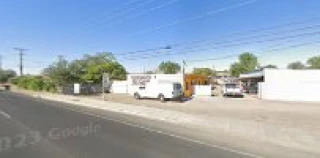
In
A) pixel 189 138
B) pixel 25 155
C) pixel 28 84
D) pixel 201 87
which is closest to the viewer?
pixel 25 155

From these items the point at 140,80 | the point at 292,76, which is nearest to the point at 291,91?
the point at 292,76

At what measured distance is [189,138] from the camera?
13375 mm

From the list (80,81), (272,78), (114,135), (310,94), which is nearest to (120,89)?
(80,81)

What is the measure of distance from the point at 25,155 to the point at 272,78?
36.9m

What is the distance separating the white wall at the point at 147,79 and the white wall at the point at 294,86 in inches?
465

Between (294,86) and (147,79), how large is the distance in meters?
19.4

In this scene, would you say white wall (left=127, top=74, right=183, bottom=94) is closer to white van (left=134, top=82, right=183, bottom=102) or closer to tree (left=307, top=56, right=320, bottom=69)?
white van (left=134, top=82, right=183, bottom=102)

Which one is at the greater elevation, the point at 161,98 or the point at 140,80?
the point at 140,80

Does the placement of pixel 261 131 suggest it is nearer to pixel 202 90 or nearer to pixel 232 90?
pixel 232 90

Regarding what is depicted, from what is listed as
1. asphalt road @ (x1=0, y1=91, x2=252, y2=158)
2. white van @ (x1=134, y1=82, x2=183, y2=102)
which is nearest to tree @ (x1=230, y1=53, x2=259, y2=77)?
white van @ (x1=134, y1=82, x2=183, y2=102)

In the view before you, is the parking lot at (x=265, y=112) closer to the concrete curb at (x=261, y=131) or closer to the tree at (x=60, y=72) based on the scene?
the concrete curb at (x=261, y=131)

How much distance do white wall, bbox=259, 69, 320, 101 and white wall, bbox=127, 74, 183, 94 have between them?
11.8 metres

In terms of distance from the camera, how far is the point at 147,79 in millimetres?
51250

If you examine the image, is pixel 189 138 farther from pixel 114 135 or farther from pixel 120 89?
pixel 120 89
